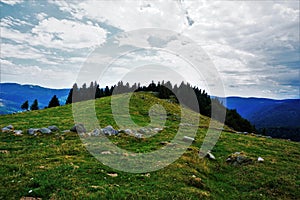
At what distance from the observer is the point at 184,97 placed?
379ft

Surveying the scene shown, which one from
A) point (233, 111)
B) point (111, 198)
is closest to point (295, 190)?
point (111, 198)

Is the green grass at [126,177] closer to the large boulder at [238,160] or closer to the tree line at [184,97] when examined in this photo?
the large boulder at [238,160]

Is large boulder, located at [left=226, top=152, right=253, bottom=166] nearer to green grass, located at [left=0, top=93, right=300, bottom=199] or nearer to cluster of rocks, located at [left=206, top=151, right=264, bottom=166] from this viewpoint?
cluster of rocks, located at [left=206, top=151, right=264, bottom=166]

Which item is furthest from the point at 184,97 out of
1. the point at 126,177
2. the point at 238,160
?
the point at 126,177


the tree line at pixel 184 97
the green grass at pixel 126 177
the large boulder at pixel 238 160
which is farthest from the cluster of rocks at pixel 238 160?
the tree line at pixel 184 97

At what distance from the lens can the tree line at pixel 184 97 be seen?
95688 mm

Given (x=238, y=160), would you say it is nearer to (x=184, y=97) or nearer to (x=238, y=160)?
(x=238, y=160)

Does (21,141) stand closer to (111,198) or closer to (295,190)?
(111,198)

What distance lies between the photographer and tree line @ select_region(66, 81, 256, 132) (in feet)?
314

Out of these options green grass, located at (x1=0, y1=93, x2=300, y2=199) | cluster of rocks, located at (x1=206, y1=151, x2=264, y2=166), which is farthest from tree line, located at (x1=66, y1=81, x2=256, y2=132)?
green grass, located at (x1=0, y1=93, x2=300, y2=199)

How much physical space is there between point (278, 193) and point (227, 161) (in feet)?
21.6

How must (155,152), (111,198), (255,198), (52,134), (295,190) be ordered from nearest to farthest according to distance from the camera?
(111,198), (255,198), (295,190), (155,152), (52,134)

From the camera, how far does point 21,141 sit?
23281 mm

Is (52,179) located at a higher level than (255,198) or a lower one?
higher
